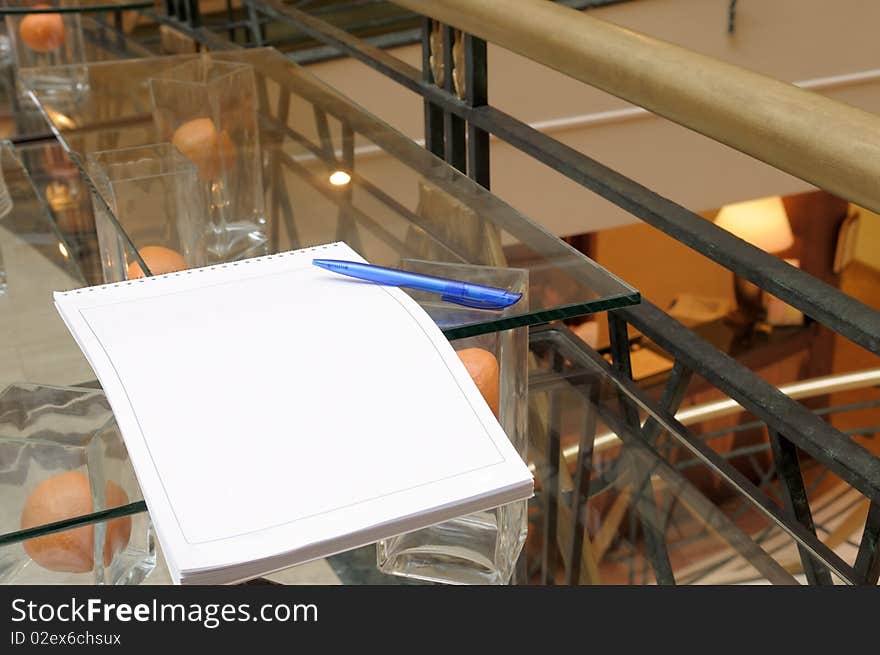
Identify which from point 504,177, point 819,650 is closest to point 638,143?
point 504,177

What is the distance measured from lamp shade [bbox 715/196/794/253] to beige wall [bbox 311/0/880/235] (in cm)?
138

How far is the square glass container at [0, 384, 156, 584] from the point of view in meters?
0.54

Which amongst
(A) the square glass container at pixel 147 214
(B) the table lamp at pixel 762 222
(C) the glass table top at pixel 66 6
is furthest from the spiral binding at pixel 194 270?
(B) the table lamp at pixel 762 222

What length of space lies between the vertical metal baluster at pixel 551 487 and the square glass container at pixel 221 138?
0.24 metres

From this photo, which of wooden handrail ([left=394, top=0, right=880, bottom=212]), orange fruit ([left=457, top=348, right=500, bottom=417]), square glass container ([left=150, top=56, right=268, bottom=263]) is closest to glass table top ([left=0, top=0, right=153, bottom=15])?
square glass container ([left=150, top=56, right=268, bottom=263])

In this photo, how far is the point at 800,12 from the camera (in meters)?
3.62

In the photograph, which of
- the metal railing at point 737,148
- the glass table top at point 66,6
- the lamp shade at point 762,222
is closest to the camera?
the metal railing at point 737,148

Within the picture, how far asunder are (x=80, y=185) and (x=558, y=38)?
63cm

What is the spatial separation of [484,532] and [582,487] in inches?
3.0

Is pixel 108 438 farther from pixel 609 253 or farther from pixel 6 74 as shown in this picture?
pixel 609 253

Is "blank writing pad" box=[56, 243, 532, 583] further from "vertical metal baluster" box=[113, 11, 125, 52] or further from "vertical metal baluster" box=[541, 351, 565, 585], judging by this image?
"vertical metal baluster" box=[113, 11, 125, 52]

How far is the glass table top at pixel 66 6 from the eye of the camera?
1.56 m

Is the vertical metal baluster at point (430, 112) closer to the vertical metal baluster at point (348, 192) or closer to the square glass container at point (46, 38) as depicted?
the vertical metal baluster at point (348, 192)

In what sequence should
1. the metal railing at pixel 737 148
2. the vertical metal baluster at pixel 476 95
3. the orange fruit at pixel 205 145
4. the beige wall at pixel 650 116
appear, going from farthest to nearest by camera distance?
the beige wall at pixel 650 116, the vertical metal baluster at pixel 476 95, the orange fruit at pixel 205 145, the metal railing at pixel 737 148
